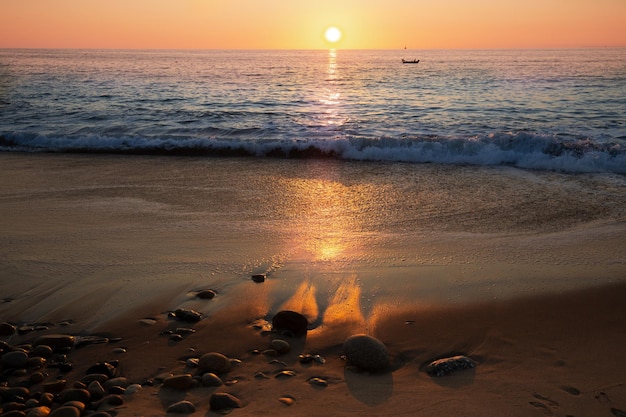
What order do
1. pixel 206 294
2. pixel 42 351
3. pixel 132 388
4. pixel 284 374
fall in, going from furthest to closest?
pixel 206 294 → pixel 42 351 → pixel 284 374 → pixel 132 388

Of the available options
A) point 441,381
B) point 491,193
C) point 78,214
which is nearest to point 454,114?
point 491,193

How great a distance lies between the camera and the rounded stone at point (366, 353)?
3.14m

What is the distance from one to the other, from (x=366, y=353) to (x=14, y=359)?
2117 millimetres

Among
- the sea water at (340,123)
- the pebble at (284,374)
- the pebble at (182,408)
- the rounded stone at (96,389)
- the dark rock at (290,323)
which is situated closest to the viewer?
the pebble at (182,408)

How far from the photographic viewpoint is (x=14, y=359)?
124 inches

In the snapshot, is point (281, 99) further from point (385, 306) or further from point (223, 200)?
point (385, 306)

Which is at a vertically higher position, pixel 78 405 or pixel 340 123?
pixel 340 123

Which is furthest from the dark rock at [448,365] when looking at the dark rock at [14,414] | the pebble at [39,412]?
the dark rock at [14,414]

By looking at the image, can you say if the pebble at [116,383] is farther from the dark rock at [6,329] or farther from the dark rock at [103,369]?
the dark rock at [6,329]

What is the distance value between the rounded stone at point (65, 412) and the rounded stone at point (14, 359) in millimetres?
676

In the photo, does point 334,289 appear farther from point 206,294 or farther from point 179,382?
point 179,382

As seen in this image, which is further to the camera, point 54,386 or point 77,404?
point 54,386

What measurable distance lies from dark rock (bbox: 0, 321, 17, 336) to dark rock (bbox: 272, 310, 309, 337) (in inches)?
70.6

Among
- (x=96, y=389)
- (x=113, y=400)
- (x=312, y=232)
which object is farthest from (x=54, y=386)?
(x=312, y=232)
